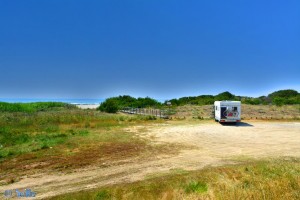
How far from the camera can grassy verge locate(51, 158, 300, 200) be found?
19.2ft

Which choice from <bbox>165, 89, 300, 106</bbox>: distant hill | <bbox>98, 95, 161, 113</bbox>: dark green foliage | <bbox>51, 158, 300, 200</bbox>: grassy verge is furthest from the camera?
<bbox>165, 89, 300, 106</bbox>: distant hill

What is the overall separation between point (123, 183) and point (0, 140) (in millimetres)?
12158

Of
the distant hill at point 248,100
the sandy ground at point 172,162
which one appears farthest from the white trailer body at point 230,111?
the distant hill at point 248,100

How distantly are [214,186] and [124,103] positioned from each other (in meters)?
63.7

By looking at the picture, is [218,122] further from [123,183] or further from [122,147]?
[123,183]

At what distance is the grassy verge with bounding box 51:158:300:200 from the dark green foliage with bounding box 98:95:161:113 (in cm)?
4120

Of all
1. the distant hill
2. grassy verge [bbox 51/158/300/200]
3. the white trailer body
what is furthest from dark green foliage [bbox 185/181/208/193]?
the distant hill

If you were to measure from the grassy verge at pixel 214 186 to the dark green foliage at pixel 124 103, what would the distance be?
4120 centimetres

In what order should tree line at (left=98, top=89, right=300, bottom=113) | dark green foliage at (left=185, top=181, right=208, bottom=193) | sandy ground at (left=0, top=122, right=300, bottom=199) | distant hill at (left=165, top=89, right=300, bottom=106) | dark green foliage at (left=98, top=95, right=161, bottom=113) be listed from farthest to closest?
1. distant hill at (left=165, top=89, right=300, bottom=106)
2. tree line at (left=98, top=89, right=300, bottom=113)
3. dark green foliage at (left=98, top=95, right=161, bottom=113)
4. sandy ground at (left=0, top=122, right=300, bottom=199)
5. dark green foliage at (left=185, top=181, right=208, bottom=193)

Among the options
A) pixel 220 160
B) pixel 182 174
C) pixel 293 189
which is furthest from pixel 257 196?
pixel 220 160

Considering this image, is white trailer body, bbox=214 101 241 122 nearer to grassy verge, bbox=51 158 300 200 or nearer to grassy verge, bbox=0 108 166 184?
grassy verge, bbox=0 108 166 184

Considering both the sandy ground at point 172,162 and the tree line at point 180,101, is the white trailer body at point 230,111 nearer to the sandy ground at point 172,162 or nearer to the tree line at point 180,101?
the sandy ground at point 172,162

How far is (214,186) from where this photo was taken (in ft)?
22.9

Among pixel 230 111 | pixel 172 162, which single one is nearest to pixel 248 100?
pixel 230 111
